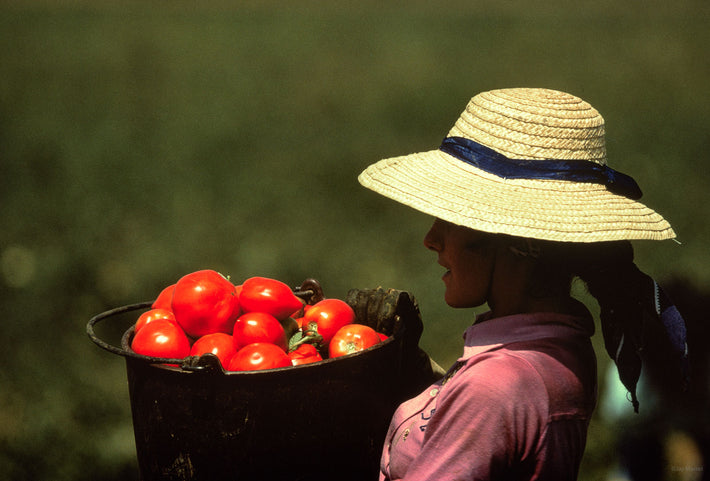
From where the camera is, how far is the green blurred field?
180 inches

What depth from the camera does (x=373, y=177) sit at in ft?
5.77

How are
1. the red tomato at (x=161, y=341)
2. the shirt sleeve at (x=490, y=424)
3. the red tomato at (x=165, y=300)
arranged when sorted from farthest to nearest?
the red tomato at (x=165, y=300) < the red tomato at (x=161, y=341) < the shirt sleeve at (x=490, y=424)

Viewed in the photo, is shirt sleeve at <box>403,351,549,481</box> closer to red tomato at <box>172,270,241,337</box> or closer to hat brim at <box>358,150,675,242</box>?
hat brim at <box>358,150,675,242</box>

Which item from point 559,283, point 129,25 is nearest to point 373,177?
point 559,283

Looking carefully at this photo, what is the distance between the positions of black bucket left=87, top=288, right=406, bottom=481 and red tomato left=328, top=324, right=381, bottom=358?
6cm

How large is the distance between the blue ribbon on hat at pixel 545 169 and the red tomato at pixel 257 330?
0.70 metres

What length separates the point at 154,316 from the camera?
6.80 ft

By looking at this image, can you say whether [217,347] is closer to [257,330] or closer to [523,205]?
[257,330]

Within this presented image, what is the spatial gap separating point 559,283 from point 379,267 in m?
4.24

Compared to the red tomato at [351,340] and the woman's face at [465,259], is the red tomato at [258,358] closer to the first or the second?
the red tomato at [351,340]

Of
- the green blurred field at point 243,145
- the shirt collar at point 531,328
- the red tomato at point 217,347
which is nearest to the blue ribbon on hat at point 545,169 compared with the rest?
the shirt collar at point 531,328

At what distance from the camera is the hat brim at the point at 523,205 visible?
1.46 meters

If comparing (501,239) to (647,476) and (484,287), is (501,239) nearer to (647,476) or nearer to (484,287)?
(484,287)

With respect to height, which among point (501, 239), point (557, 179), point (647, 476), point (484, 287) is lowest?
point (647, 476)
